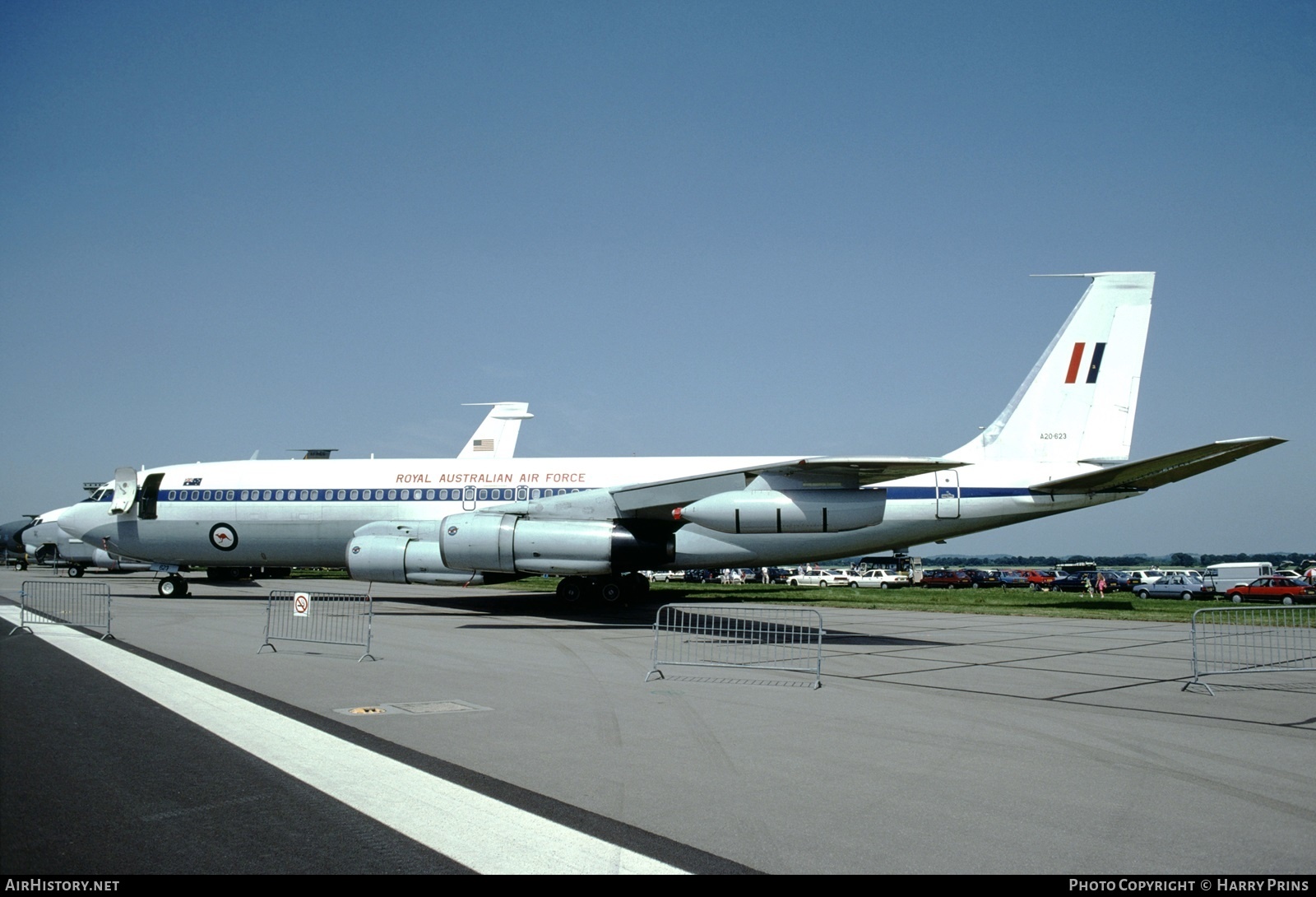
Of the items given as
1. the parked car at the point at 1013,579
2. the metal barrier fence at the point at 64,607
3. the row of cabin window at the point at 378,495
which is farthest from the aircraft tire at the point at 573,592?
the parked car at the point at 1013,579

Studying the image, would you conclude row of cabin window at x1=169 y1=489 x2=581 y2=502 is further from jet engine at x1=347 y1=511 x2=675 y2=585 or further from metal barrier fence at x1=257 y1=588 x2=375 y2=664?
metal barrier fence at x1=257 y1=588 x2=375 y2=664

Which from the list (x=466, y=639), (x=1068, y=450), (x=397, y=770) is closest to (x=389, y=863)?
(x=397, y=770)

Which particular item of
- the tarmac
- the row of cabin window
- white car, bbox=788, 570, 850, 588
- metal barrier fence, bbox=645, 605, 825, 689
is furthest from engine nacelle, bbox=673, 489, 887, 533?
white car, bbox=788, 570, 850, 588

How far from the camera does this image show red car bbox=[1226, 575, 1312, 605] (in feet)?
127

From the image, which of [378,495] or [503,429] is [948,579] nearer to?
[503,429]

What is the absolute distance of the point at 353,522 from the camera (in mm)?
23406

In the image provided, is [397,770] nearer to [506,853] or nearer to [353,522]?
[506,853]

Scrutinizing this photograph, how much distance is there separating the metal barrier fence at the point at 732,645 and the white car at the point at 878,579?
123 ft

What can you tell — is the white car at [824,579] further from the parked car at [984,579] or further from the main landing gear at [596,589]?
the main landing gear at [596,589]

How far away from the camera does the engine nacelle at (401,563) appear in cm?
2059

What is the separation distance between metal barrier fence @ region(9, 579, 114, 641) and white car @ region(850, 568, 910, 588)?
41.3 meters

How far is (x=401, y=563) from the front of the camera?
20703mm

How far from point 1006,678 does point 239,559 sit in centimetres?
2043

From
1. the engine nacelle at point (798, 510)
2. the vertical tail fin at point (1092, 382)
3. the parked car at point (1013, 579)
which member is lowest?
the parked car at point (1013, 579)
